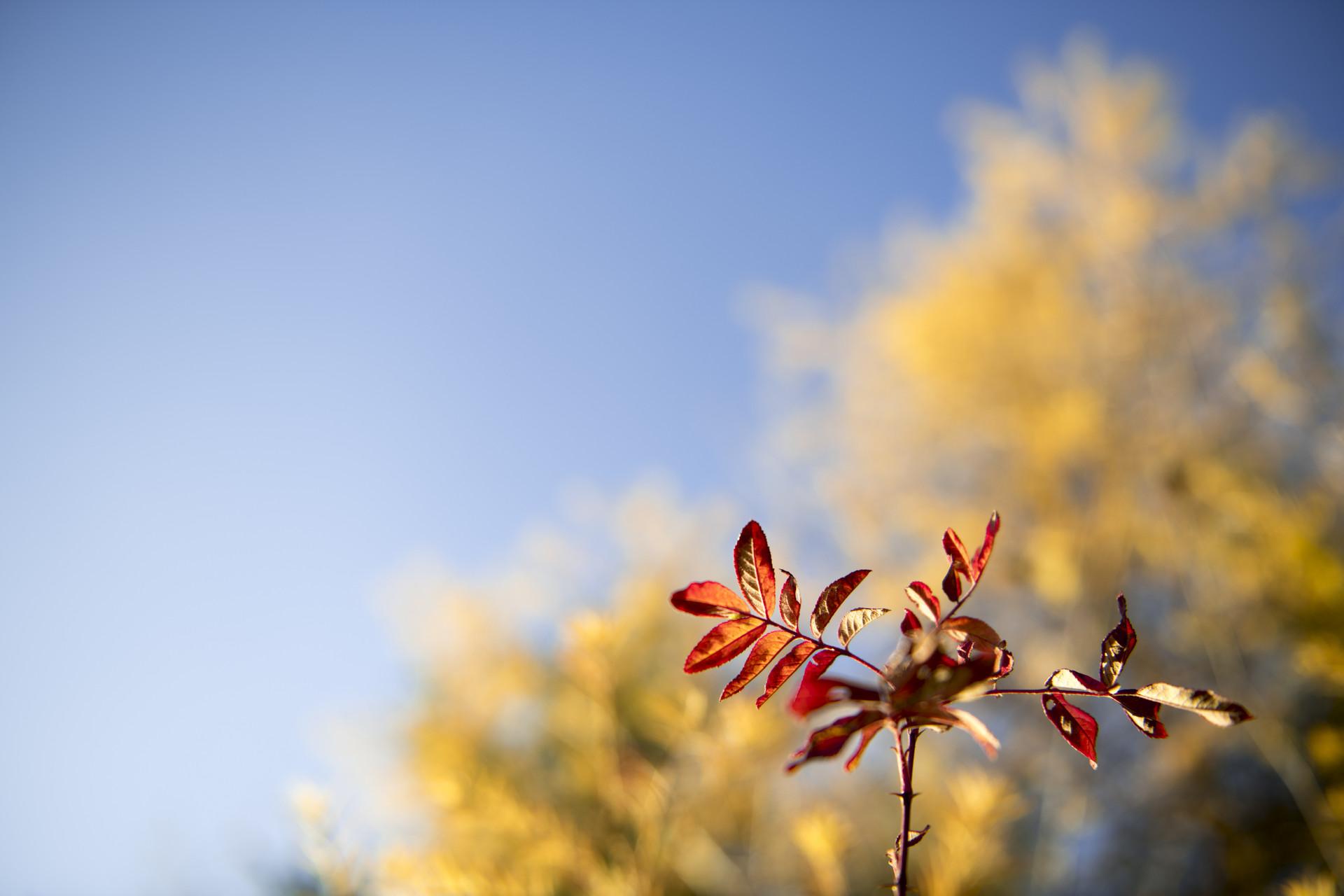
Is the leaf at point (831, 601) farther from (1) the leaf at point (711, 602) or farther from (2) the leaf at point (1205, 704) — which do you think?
(2) the leaf at point (1205, 704)

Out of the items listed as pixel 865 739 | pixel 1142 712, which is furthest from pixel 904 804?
pixel 1142 712

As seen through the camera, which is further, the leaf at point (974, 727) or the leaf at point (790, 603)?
the leaf at point (790, 603)

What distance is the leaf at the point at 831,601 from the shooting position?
44cm

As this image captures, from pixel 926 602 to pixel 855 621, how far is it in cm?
5

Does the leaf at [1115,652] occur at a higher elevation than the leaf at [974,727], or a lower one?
higher

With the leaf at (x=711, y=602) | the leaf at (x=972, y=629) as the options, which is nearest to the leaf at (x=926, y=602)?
the leaf at (x=972, y=629)

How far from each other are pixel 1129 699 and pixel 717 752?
58cm

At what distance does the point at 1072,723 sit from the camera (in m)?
0.42

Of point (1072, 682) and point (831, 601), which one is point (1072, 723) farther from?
point (831, 601)

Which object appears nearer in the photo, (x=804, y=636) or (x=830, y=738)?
(x=830, y=738)

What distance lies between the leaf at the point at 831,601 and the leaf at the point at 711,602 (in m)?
0.05

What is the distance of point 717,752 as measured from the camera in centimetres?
86

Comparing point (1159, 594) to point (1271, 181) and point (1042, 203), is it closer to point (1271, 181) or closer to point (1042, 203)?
point (1271, 181)

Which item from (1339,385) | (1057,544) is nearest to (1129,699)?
(1057,544)
